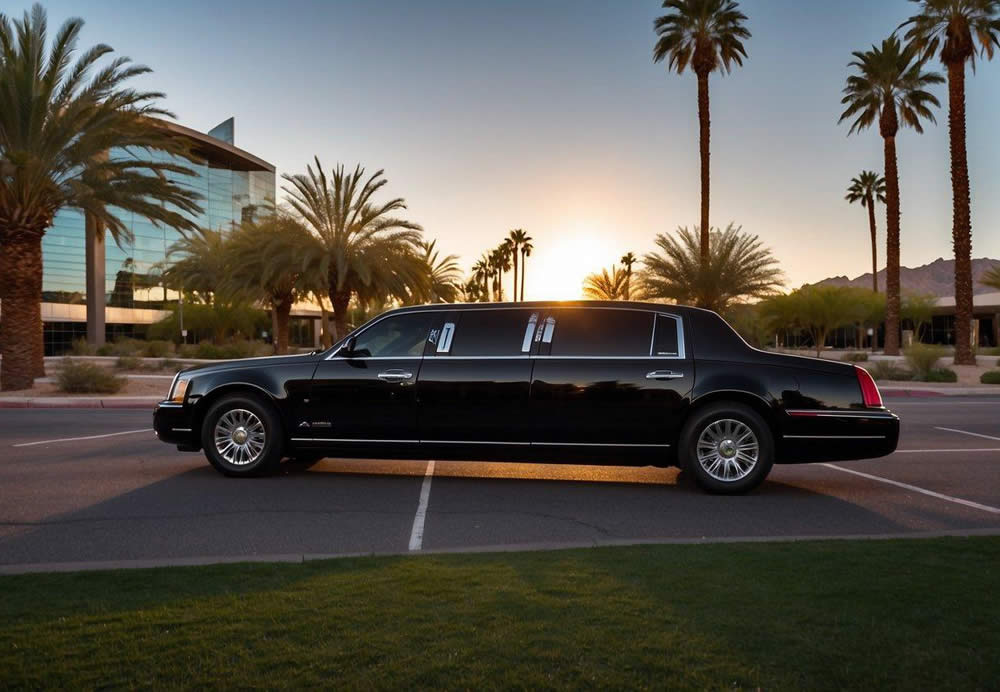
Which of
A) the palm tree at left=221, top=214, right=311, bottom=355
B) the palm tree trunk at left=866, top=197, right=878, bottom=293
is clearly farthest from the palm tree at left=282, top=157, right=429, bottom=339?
the palm tree trunk at left=866, top=197, right=878, bottom=293

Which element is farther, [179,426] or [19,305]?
[19,305]

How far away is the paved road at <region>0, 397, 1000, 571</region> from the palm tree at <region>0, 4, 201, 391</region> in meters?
13.5

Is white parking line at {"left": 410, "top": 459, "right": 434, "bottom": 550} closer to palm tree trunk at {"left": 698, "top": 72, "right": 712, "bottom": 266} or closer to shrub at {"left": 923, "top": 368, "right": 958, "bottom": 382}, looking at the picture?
shrub at {"left": 923, "top": 368, "right": 958, "bottom": 382}

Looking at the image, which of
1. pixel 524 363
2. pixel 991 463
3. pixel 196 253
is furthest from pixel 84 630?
pixel 196 253

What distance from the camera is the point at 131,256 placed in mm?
76812

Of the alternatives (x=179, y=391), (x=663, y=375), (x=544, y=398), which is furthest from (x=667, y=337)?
(x=179, y=391)

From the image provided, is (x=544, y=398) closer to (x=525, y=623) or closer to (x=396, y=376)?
(x=396, y=376)

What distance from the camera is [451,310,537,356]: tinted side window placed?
8.73 metres

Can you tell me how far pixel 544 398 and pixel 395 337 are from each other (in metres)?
1.70

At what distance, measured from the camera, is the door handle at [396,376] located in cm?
875

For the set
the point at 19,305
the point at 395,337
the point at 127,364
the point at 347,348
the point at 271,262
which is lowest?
the point at 127,364

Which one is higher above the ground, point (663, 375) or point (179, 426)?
point (663, 375)

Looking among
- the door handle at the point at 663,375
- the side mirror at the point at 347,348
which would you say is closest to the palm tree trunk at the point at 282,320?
the side mirror at the point at 347,348

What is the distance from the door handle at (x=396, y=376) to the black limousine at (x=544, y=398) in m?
0.01
